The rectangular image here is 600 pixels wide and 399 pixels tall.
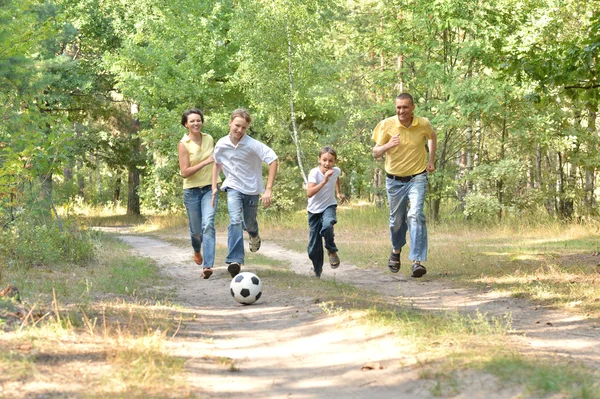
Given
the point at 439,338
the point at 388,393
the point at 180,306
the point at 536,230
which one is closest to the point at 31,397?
the point at 388,393

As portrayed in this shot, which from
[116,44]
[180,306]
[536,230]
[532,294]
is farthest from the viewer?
[116,44]

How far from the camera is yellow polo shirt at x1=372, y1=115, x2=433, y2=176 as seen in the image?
969cm

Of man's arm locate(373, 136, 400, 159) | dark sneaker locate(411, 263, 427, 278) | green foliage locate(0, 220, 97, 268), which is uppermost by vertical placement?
man's arm locate(373, 136, 400, 159)

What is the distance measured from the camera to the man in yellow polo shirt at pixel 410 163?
963cm

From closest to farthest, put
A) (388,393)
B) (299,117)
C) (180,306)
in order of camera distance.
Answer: (388,393), (180,306), (299,117)

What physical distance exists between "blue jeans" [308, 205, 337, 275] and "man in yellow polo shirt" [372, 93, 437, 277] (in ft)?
3.02

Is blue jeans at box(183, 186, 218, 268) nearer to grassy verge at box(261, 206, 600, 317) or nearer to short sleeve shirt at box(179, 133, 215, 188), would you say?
short sleeve shirt at box(179, 133, 215, 188)

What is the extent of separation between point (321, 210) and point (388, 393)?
5758mm

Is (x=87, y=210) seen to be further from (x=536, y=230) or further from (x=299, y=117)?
(x=536, y=230)

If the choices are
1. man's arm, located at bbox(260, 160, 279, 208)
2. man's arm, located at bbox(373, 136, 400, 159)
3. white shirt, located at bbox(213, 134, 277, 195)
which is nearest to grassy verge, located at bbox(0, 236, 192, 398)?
man's arm, located at bbox(260, 160, 279, 208)

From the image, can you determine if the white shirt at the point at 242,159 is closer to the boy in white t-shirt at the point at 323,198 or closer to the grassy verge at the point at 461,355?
the boy in white t-shirt at the point at 323,198

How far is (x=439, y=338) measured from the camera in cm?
518

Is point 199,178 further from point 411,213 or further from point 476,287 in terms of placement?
point 476,287

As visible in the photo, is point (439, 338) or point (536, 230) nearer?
point (439, 338)
